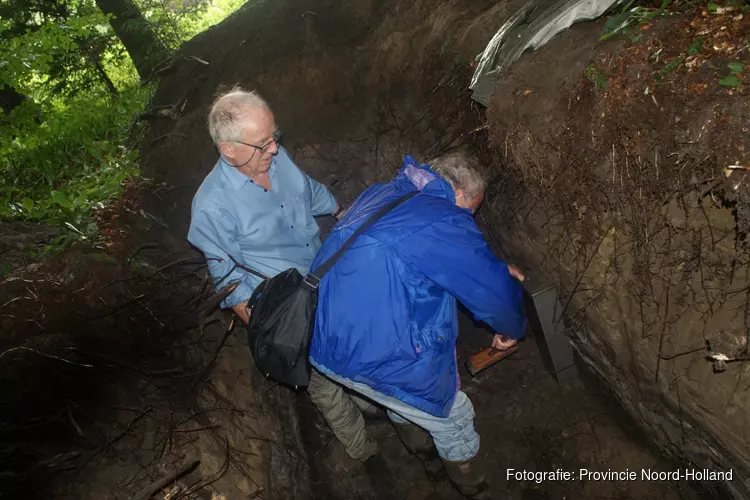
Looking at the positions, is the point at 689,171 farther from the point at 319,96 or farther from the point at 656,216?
the point at 319,96

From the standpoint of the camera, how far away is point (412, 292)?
7.24 ft

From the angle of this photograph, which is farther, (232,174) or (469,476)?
(469,476)

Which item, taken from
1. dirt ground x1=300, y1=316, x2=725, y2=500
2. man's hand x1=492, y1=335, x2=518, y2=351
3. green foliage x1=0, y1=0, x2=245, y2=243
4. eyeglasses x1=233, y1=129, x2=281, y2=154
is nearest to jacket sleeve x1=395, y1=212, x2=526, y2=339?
man's hand x1=492, y1=335, x2=518, y2=351

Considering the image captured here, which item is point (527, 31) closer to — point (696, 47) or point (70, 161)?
point (696, 47)

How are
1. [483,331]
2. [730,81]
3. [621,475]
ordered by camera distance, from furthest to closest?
1. [483,331]
2. [621,475]
3. [730,81]

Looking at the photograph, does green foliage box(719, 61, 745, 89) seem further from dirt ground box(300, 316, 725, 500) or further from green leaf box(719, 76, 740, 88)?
dirt ground box(300, 316, 725, 500)

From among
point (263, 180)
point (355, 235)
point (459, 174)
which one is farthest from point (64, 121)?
point (459, 174)

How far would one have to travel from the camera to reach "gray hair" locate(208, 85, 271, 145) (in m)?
2.40

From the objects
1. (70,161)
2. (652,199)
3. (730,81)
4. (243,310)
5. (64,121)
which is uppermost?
(64,121)

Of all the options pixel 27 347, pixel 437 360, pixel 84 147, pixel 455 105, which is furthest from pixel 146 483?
pixel 84 147

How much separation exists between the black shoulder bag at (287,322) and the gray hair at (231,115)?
2.80ft

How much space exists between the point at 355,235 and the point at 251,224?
866 mm

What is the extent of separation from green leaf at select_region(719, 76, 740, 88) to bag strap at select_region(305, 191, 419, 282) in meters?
1.51

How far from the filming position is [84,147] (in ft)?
17.8
